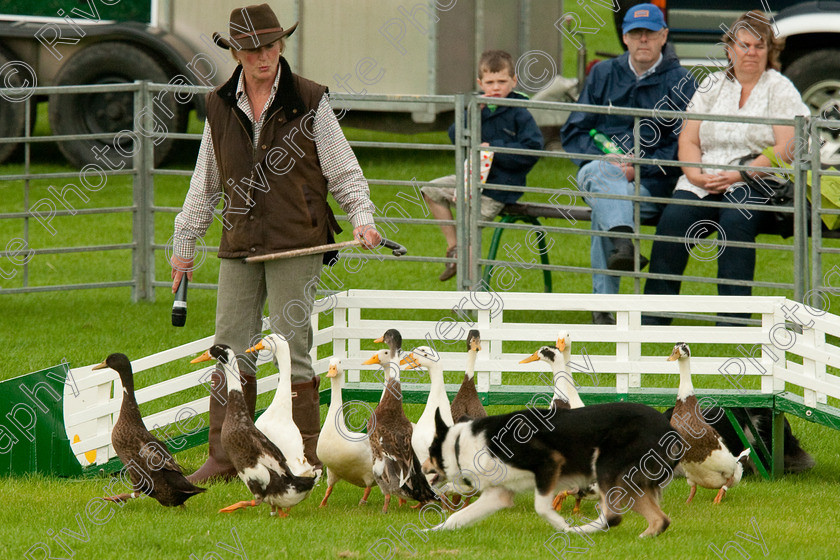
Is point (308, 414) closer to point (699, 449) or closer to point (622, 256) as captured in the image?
point (699, 449)

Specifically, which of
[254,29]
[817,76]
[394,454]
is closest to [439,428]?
[394,454]

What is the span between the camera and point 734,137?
8320mm

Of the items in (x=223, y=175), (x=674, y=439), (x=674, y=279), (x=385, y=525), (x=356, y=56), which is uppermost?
(x=356, y=56)

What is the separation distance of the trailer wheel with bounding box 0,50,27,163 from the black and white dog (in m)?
10.4

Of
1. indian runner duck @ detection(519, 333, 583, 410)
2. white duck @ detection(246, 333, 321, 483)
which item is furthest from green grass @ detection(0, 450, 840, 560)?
indian runner duck @ detection(519, 333, 583, 410)

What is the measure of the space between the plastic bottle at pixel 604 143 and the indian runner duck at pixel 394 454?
3.78 metres

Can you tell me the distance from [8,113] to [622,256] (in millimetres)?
8475

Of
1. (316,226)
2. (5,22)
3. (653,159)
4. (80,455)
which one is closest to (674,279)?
(653,159)

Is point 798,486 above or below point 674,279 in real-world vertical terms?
below

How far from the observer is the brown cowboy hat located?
543 centimetres

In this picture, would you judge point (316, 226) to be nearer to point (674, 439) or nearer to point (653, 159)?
point (674, 439)

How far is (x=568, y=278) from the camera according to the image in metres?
11.5

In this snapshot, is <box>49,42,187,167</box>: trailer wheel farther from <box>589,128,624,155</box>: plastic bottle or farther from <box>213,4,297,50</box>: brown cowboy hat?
<box>213,4,297,50</box>: brown cowboy hat

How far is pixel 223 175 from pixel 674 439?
2.32 m
